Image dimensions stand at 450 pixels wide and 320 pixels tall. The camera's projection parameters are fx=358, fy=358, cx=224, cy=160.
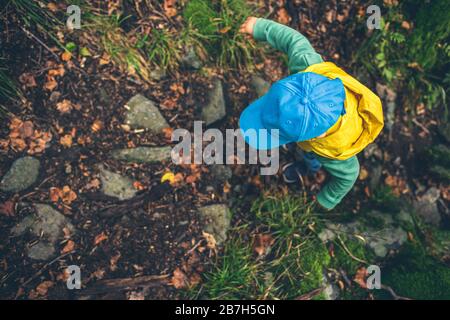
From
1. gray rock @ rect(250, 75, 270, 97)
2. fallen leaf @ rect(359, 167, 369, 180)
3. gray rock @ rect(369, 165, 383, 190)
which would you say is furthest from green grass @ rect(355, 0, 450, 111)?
gray rock @ rect(250, 75, 270, 97)

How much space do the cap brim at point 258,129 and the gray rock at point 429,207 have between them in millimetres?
2252

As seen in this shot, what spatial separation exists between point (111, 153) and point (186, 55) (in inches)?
50.1

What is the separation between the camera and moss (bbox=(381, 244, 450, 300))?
3.47m

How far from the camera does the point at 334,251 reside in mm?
3826

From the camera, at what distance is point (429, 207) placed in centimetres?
416

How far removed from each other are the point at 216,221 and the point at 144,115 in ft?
4.29

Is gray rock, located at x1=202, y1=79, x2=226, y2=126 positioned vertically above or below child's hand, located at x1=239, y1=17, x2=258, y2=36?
below

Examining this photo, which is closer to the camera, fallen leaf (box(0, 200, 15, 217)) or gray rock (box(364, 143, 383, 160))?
fallen leaf (box(0, 200, 15, 217))

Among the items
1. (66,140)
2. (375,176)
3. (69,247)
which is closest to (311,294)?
(375,176)

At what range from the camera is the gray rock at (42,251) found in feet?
10.7

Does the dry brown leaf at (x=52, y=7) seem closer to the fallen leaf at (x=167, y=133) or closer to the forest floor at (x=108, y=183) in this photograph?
the forest floor at (x=108, y=183)

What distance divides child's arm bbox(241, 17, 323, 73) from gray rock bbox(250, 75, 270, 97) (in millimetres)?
576

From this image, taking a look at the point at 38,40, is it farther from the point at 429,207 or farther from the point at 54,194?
the point at 429,207

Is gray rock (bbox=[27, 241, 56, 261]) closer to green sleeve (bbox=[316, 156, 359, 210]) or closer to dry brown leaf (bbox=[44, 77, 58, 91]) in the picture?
dry brown leaf (bbox=[44, 77, 58, 91])
